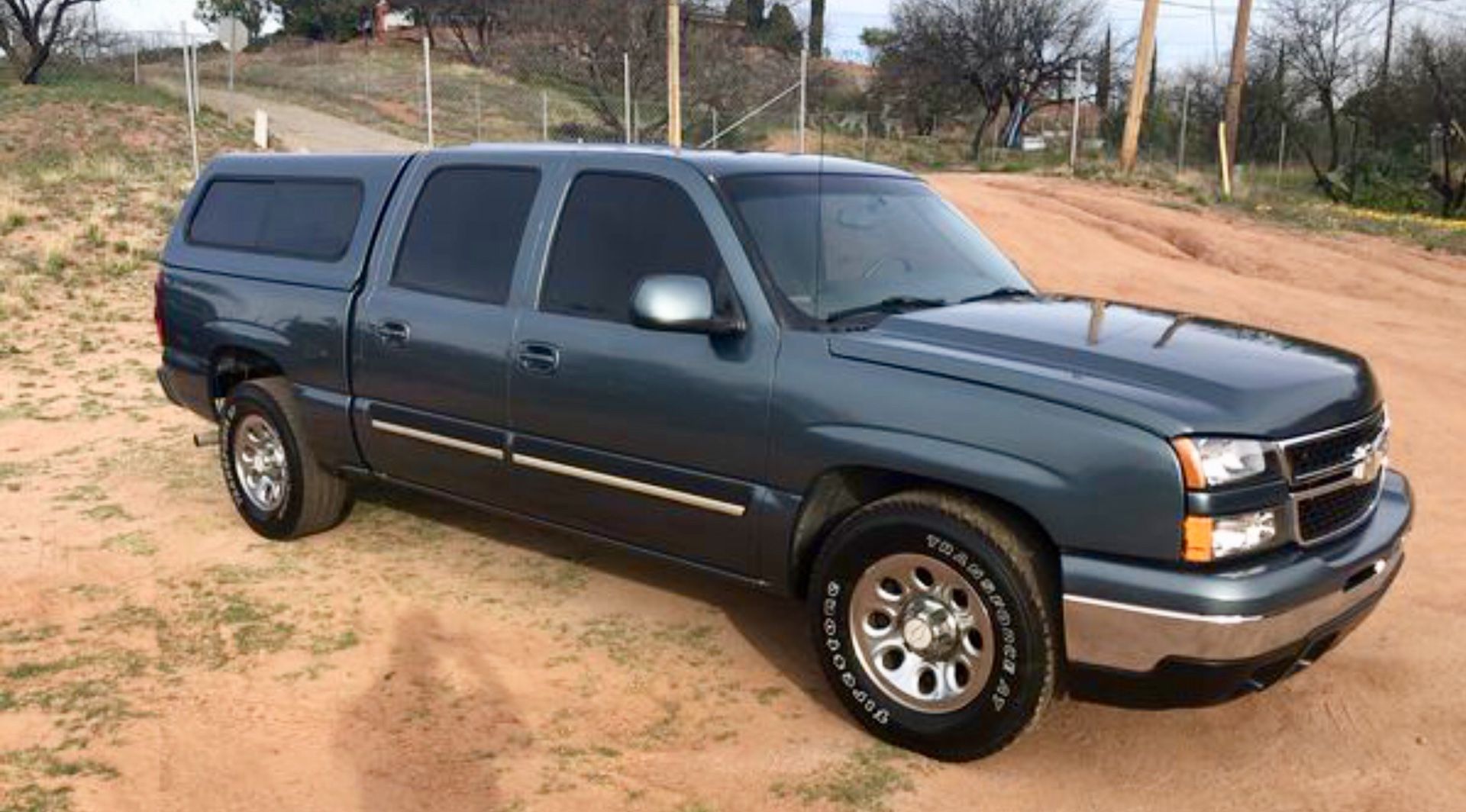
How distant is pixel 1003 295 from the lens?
15.8 feet

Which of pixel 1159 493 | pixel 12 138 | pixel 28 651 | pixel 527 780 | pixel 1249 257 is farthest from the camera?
pixel 12 138

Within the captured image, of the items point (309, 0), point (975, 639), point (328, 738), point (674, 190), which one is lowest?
point (328, 738)

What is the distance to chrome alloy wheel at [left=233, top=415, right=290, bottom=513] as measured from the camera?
5.99 m

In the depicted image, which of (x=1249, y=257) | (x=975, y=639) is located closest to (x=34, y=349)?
(x=975, y=639)

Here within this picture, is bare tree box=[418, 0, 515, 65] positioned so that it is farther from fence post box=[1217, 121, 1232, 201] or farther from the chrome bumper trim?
the chrome bumper trim

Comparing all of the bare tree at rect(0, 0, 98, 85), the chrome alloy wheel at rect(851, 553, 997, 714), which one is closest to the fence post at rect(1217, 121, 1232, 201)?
the chrome alloy wheel at rect(851, 553, 997, 714)

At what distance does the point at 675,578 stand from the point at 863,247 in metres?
1.71

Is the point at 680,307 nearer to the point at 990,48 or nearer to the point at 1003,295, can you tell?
the point at 1003,295

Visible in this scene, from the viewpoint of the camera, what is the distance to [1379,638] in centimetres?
488

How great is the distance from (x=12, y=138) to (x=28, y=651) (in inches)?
1052

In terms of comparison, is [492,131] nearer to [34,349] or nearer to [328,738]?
[34,349]

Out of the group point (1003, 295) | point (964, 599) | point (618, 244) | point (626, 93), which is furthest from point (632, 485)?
point (626, 93)

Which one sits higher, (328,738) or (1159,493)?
(1159,493)

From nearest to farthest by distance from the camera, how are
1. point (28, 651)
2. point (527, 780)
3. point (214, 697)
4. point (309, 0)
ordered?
1. point (527, 780)
2. point (214, 697)
3. point (28, 651)
4. point (309, 0)
